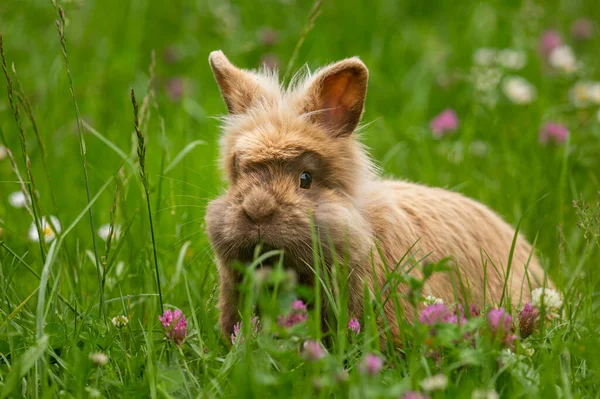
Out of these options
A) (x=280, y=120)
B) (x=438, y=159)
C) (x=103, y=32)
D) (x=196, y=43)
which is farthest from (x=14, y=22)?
(x=280, y=120)

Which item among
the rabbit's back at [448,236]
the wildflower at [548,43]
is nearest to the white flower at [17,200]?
the rabbit's back at [448,236]

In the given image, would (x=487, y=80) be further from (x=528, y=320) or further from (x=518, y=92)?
(x=528, y=320)

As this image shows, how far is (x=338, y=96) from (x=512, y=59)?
315cm

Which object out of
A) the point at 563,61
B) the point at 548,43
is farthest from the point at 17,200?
the point at 548,43

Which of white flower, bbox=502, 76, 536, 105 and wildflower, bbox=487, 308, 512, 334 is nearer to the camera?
wildflower, bbox=487, 308, 512, 334

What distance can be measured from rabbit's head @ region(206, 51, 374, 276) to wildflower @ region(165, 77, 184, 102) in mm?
2600

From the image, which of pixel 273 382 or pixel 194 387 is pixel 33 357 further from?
pixel 273 382

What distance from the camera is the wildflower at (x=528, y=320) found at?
9.87 ft

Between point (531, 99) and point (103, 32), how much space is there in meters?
3.57

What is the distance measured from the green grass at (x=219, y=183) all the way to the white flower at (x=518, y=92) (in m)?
0.08

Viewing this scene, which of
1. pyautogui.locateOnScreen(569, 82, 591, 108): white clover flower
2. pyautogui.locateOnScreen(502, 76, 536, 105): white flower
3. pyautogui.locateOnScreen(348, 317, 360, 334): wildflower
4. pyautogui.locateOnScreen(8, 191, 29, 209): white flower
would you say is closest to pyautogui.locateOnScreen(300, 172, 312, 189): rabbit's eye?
pyautogui.locateOnScreen(348, 317, 360, 334): wildflower

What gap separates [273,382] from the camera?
2393 millimetres

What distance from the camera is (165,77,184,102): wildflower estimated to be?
20.6ft

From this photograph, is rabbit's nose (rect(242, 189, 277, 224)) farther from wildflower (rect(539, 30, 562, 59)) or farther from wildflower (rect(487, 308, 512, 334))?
wildflower (rect(539, 30, 562, 59))
